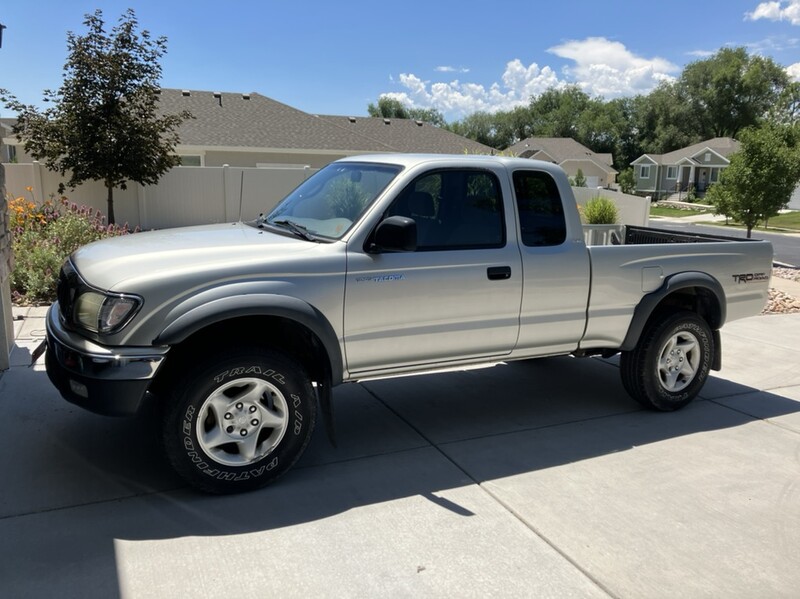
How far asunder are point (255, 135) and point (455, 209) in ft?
67.2

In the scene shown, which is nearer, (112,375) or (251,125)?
(112,375)

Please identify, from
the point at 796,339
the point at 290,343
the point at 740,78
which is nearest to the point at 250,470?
the point at 290,343

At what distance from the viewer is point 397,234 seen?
4047mm

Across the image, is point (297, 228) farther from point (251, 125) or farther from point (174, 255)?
point (251, 125)

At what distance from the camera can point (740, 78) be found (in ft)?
241

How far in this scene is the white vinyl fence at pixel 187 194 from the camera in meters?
17.5

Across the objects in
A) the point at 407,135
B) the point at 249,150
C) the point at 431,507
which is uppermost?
the point at 407,135

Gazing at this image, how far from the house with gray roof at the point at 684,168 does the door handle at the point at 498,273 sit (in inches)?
2314

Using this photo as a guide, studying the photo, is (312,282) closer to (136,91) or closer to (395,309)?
(395,309)

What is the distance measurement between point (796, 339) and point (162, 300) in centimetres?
824

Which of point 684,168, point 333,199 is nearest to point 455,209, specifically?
point 333,199

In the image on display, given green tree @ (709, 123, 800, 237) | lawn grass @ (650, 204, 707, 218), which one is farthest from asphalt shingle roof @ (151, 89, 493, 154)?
lawn grass @ (650, 204, 707, 218)

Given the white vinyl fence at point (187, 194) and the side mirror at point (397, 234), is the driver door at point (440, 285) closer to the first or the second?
the side mirror at point (397, 234)

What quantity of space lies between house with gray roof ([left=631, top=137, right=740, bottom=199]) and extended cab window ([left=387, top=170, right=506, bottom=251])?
58.6 m
